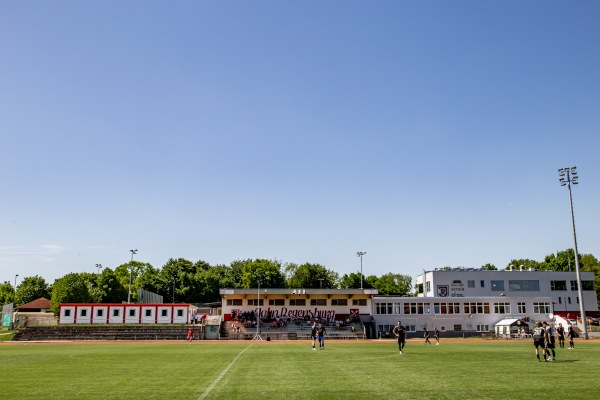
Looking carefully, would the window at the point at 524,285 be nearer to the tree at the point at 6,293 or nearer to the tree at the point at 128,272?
the tree at the point at 128,272

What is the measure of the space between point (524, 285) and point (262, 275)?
222ft

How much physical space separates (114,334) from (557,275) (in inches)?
2947

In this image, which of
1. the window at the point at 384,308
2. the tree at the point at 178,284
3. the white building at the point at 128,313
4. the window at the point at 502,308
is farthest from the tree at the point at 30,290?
the window at the point at 502,308

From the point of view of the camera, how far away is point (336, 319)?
2980 inches

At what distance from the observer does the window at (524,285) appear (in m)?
89.1

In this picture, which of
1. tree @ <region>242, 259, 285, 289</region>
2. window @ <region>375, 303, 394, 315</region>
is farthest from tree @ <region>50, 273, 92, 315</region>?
window @ <region>375, 303, 394, 315</region>

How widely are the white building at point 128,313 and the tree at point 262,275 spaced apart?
58.1 meters

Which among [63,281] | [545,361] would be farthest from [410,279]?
[545,361]

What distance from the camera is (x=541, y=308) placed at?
75.2 metres

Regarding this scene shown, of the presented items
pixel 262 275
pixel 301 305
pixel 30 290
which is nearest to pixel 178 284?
pixel 262 275

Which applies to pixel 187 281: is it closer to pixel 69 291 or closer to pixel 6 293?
pixel 69 291

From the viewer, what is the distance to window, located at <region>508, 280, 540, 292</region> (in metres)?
89.1

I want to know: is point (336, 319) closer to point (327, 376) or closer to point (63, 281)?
point (63, 281)

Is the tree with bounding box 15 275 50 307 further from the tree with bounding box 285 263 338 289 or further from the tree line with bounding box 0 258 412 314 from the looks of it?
the tree with bounding box 285 263 338 289
